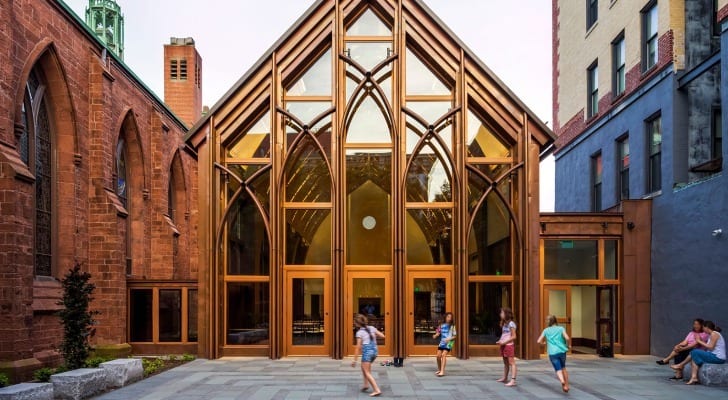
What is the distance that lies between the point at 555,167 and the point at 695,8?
12.0m

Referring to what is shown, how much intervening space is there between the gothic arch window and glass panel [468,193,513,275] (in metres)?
12.1

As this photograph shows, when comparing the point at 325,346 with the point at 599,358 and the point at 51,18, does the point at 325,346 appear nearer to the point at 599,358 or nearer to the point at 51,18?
the point at 599,358

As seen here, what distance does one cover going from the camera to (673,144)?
18.9 m

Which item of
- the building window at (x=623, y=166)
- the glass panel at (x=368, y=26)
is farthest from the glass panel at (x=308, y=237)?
the building window at (x=623, y=166)

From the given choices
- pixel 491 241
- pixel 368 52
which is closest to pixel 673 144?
pixel 491 241

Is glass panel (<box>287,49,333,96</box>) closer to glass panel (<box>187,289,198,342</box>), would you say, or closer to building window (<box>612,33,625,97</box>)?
glass panel (<box>187,289,198,342</box>)

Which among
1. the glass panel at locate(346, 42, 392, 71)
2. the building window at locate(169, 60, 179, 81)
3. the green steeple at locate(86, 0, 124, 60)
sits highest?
the green steeple at locate(86, 0, 124, 60)

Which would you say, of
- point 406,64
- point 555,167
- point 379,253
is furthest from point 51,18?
point 555,167

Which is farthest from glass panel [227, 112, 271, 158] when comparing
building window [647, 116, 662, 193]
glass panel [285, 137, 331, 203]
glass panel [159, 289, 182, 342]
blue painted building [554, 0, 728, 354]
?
building window [647, 116, 662, 193]

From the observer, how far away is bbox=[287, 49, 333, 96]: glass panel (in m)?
19.6

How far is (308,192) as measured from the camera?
19.3m

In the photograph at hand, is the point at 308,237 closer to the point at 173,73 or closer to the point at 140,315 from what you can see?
the point at 140,315

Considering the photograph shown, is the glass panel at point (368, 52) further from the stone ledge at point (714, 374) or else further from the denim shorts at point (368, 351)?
the stone ledge at point (714, 374)

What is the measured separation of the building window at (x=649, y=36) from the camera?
68.3ft
